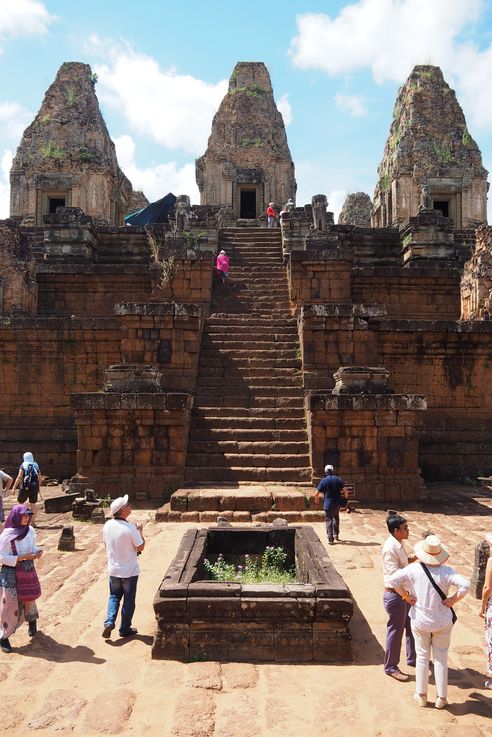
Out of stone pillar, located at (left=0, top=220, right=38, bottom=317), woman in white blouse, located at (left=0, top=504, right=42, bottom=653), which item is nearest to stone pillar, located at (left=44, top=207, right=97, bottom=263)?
stone pillar, located at (left=0, top=220, right=38, bottom=317)

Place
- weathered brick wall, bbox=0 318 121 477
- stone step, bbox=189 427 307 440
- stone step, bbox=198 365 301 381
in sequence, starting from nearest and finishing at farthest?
stone step, bbox=189 427 307 440, stone step, bbox=198 365 301 381, weathered brick wall, bbox=0 318 121 477

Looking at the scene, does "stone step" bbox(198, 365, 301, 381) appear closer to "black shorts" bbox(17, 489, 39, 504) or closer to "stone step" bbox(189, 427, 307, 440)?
"stone step" bbox(189, 427, 307, 440)

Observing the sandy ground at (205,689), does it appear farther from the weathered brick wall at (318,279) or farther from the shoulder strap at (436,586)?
the weathered brick wall at (318,279)

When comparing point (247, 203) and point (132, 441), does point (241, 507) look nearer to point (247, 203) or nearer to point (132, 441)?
point (132, 441)

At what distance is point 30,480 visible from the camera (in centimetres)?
738

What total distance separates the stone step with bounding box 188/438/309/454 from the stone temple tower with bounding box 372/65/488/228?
59.0 feet

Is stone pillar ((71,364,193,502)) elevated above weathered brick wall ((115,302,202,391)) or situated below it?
below

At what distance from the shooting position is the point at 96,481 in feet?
28.2

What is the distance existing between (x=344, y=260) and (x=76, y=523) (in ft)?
27.0

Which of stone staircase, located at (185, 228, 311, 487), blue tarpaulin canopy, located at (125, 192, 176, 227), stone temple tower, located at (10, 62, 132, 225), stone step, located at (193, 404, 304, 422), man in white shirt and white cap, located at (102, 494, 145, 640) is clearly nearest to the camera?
man in white shirt and white cap, located at (102, 494, 145, 640)

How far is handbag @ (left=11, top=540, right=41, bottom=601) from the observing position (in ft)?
13.7

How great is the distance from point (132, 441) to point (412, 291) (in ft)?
28.9

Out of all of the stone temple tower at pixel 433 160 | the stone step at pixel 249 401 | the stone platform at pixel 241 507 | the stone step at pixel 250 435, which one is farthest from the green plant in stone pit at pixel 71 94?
the stone platform at pixel 241 507

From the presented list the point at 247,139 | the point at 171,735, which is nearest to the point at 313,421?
the point at 171,735
